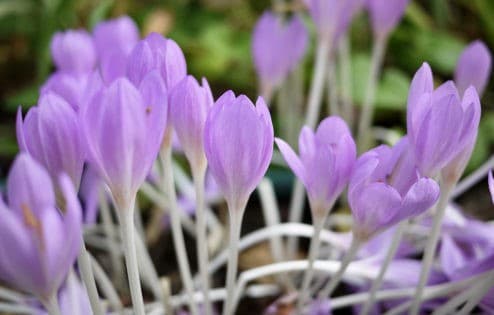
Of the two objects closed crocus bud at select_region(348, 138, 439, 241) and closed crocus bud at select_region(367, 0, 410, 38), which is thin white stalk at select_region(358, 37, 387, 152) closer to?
closed crocus bud at select_region(367, 0, 410, 38)

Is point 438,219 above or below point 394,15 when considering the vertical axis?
below

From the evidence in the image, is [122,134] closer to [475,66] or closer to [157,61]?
[157,61]

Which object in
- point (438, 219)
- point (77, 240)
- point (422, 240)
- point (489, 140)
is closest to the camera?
point (77, 240)

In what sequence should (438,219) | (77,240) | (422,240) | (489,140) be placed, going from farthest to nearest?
(489,140), (422,240), (438,219), (77,240)

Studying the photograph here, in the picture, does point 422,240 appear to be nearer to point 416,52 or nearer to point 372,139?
point 372,139

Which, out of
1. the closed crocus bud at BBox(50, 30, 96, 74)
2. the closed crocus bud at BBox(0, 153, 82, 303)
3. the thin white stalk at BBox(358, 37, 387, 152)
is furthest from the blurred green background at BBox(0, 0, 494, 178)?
the closed crocus bud at BBox(0, 153, 82, 303)

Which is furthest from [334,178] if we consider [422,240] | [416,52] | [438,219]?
[416,52]
